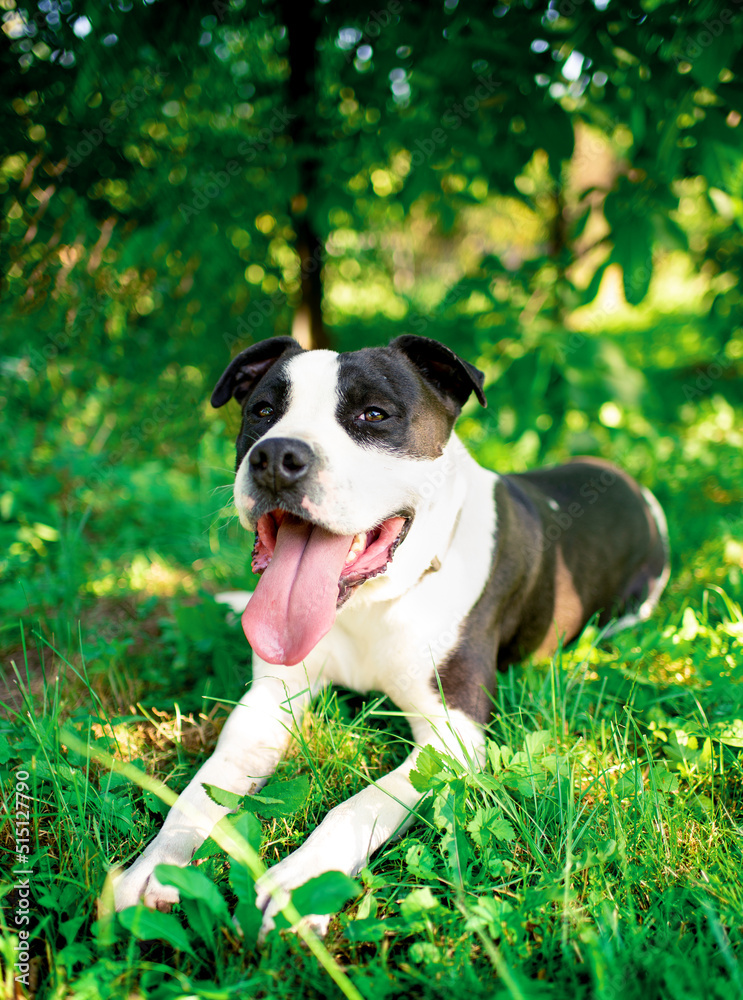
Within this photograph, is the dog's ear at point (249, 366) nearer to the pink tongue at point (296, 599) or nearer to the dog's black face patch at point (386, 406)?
the dog's black face patch at point (386, 406)

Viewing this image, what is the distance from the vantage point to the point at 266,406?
2164 mm

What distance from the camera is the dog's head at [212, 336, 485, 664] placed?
1829 mm

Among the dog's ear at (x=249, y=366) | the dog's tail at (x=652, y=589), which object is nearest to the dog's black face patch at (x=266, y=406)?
the dog's ear at (x=249, y=366)

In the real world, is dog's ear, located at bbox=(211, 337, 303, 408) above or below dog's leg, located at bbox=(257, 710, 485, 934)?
above

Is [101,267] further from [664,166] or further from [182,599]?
[664,166]

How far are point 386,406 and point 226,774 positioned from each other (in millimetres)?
1268

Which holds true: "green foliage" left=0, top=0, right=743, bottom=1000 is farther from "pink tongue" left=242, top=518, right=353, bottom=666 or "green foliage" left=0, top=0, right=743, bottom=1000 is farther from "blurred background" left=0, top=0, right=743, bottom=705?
"pink tongue" left=242, top=518, right=353, bottom=666

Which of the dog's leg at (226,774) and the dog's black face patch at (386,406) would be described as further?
the dog's black face patch at (386,406)

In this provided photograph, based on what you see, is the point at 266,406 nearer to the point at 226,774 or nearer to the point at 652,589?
the point at 226,774

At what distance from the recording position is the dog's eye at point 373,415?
2.03 meters

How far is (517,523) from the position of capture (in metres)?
2.59

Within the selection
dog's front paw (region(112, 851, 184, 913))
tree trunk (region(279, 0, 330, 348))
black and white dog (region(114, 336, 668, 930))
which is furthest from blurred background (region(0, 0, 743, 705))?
dog's front paw (region(112, 851, 184, 913))

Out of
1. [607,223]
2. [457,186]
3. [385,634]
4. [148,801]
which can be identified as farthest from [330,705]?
[457,186]

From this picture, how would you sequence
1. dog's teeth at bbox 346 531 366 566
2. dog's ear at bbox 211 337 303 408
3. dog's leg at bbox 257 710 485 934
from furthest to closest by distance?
dog's ear at bbox 211 337 303 408 < dog's teeth at bbox 346 531 366 566 < dog's leg at bbox 257 710 485 934
